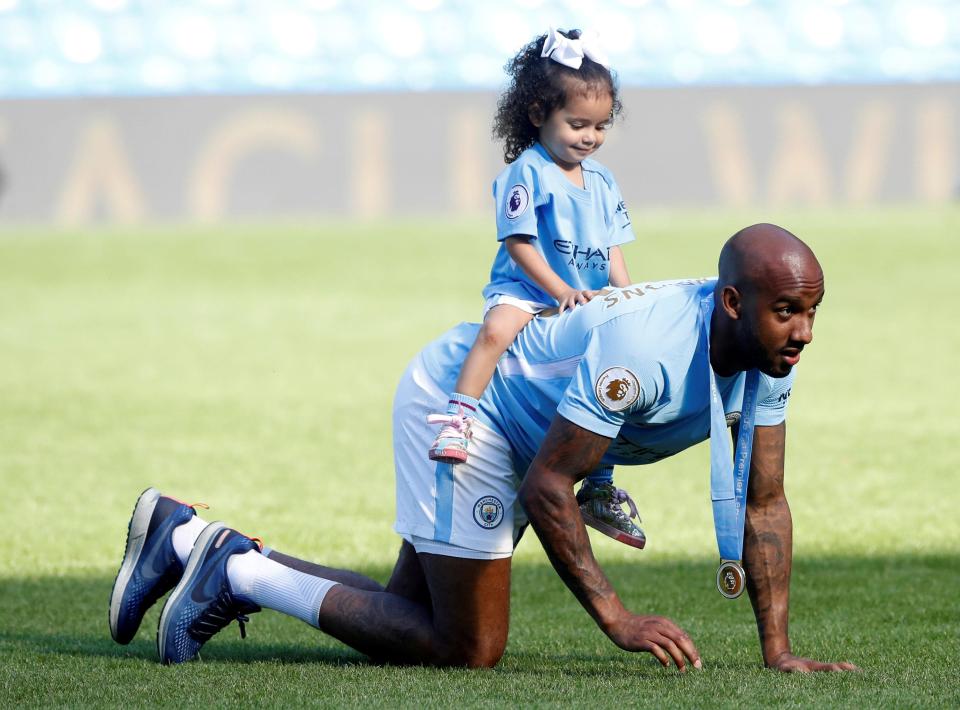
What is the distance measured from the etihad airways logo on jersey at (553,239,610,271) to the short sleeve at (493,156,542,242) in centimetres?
10

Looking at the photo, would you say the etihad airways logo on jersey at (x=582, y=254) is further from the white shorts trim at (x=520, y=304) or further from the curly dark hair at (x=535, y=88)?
the curly dark hair at (x=535, y=88)

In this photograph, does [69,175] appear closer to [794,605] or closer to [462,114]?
[462,114]

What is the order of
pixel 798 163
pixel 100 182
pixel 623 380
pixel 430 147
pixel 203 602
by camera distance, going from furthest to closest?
pixel 100 182, pixel 430 147, pixel 798 163, pixel 203 602, pixel 623 380

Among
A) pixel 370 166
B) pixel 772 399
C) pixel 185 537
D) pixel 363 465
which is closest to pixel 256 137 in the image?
pixel 370 166

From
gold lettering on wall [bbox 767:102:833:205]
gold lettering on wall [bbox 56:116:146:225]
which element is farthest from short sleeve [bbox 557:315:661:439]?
gold lettering on wall [bbox 56:116:146:225]

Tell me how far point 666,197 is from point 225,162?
8627 millimetres

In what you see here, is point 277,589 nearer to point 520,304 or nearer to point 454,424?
point 454,424

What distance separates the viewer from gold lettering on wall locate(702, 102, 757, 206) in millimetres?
28234

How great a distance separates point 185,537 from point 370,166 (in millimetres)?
24493

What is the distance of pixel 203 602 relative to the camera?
4.75 m

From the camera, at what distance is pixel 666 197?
2934 cm

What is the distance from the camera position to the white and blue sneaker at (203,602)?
15.4 ft

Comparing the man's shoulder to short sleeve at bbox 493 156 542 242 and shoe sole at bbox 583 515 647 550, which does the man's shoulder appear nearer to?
shoe sole at bbox 583 515 647 550

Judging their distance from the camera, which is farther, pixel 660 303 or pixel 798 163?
pixel 798 163
